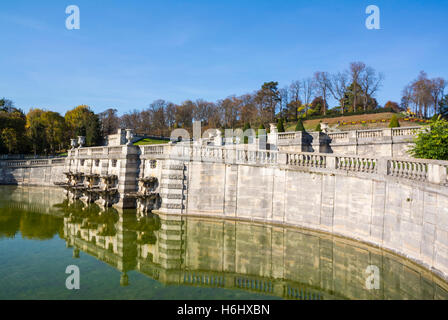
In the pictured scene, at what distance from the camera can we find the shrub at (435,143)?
1282 centimetres

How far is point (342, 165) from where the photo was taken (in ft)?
46.5

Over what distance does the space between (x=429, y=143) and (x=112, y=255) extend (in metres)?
14.8

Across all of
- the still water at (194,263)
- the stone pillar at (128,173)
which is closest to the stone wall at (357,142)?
the still water at (194,263)

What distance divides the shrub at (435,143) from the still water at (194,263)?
5092mm

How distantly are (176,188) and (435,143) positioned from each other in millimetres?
14180

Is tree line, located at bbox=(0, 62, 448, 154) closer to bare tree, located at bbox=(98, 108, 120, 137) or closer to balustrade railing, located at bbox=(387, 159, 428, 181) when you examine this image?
bare tree, located at bbox=(98, 108, 120, 137)

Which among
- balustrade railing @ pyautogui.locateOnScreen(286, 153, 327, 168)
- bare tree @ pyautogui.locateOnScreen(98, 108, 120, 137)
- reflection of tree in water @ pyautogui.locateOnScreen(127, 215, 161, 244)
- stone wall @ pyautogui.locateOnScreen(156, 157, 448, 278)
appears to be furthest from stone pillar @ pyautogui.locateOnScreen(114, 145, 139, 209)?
bare tree @ pyautogui.locateOnScreen(98, 108, 120, 137)

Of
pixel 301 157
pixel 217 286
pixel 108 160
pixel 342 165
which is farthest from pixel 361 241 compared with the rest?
pixel 108 160

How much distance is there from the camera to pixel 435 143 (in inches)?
512

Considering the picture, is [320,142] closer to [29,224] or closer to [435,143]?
[435,143]

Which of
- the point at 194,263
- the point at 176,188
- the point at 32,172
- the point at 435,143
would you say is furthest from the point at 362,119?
the point at 32,172

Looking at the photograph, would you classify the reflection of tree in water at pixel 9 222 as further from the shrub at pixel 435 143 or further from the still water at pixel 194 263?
the shrub at pixel 435 143

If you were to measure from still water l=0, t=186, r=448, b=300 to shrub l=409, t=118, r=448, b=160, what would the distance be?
16.7ft

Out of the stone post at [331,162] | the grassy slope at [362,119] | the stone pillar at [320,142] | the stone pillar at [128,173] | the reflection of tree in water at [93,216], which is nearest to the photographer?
the stone post at [331,162]
